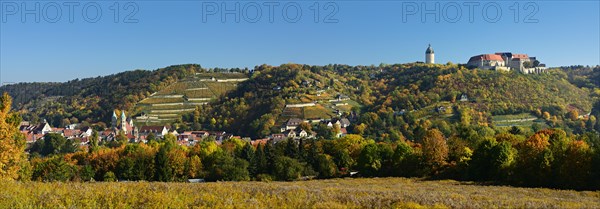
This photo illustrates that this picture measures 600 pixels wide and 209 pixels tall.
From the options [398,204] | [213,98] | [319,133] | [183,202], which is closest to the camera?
[183,202]

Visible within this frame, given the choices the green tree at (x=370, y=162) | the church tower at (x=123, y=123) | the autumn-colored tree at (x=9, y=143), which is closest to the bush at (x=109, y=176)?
the autumn-colored tree at (x=9, y=143)

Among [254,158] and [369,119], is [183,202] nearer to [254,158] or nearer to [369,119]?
[254,158]

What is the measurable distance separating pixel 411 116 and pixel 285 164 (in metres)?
80.0

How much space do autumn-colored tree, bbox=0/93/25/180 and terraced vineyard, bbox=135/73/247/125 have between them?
130389 millimetres

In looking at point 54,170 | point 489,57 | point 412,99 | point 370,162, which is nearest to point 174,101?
point 412,99

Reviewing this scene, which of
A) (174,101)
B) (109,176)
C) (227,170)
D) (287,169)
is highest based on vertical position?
(174,101)

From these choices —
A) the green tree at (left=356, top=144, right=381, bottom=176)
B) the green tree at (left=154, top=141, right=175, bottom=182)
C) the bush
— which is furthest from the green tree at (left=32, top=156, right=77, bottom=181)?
the green tree at (left=356, top=144, right=381, bottom=176)

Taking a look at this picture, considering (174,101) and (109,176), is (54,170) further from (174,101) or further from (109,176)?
(174,101)

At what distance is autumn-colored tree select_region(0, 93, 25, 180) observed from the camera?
98.7 ft

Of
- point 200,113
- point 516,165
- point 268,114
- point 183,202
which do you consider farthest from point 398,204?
point 200,113

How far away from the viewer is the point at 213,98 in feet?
604

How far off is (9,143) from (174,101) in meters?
151

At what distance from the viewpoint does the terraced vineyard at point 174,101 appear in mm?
164375

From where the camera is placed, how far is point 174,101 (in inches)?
7037
